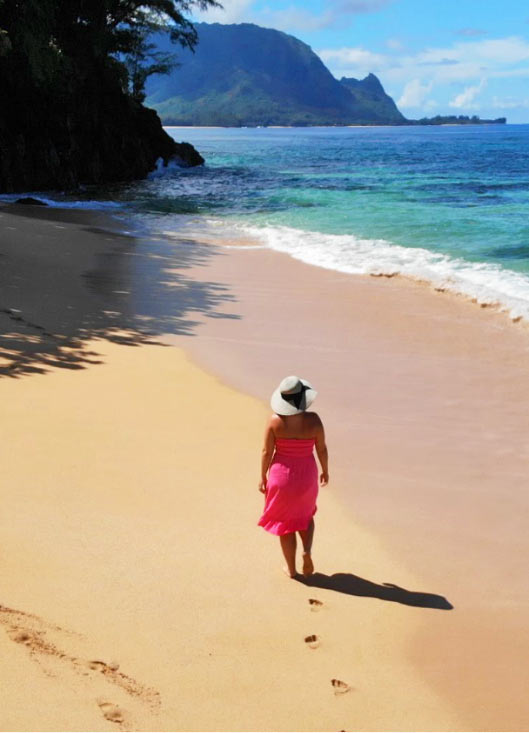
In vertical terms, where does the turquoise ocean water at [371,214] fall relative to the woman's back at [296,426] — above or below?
above

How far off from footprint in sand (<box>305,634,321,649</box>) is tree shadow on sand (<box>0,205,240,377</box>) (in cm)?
447

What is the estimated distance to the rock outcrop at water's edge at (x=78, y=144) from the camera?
29516 millimetres

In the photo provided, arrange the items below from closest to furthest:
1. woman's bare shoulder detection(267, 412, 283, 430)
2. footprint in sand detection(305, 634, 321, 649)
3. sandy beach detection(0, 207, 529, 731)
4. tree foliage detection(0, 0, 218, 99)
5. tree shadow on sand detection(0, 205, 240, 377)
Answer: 1. sandy beach detection(0, 207, 529, 731)
2. footprint in sand detection(305, 634, 321, 649)
3. woman's bare shoulder detection(267, 412, 283, 430)
4. tree shadow on sand detection(0, 205, 240, 377)
5. tree foliage detection(0, 0, 218, 99)

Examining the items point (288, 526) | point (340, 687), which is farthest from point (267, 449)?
point (340, 687)

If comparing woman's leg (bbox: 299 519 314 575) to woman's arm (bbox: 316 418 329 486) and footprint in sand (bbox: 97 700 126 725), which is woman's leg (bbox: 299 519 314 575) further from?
footprint in sand (bbox: 97 700 126 725)

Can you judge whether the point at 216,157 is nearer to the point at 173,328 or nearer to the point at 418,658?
the point at 173,328

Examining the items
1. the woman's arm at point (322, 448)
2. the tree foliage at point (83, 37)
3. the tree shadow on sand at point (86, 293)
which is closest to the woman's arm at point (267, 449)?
the woman's arm at point (322, 448)

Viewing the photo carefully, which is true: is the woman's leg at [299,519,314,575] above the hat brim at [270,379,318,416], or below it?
below

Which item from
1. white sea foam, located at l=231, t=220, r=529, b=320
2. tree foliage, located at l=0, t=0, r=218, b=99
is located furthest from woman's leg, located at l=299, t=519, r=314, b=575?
tree foliage, located at l=0, t=0, r=218, b=99

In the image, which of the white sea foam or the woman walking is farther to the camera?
the white sea foam

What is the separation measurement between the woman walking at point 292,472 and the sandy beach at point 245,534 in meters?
0.24

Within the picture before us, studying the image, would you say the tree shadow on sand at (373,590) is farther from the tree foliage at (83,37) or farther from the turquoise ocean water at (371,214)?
the tree foliage at (83,37)

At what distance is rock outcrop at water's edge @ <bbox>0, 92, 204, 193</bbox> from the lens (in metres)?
29.5

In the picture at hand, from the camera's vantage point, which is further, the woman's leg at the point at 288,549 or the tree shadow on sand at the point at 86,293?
Answer: the tree shadow on sand at the point at 86,293
